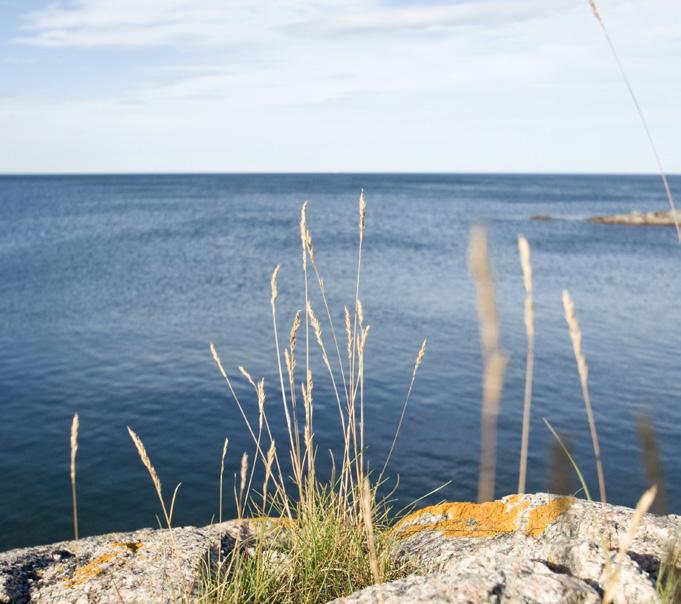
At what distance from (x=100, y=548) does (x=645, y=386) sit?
13.3 m

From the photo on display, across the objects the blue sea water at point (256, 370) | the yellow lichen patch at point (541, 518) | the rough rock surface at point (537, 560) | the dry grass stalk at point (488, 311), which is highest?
the dry grass stalk at point (488, 311)

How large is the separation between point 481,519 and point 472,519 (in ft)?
0.20

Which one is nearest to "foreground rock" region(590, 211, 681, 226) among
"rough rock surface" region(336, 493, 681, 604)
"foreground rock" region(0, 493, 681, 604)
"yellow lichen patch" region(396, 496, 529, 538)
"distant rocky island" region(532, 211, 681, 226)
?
"distant rocky island" region(532, 211, 681, 226)

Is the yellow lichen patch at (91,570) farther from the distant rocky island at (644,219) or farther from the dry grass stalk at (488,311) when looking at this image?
the distant rocky island at (644,219)

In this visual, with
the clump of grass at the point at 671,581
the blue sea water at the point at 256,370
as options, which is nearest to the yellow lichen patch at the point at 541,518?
the clump of grass at the point at 671,581

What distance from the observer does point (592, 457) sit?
35.7 ft

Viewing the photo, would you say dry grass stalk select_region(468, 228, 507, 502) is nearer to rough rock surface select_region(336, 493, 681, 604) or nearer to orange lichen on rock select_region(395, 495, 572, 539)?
rough rock surface select_region(336, 493, 681, 604)

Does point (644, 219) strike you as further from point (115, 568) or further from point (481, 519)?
point (115, 568)

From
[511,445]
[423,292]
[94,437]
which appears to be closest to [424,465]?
[511,445]

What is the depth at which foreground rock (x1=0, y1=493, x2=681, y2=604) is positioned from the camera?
216 cm

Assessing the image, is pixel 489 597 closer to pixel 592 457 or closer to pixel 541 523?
pixel 541 523

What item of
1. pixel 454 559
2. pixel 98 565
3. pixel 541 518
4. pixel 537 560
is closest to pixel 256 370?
pixel 98 565

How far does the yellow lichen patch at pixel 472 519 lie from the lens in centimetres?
368

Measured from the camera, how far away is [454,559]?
314 cm
